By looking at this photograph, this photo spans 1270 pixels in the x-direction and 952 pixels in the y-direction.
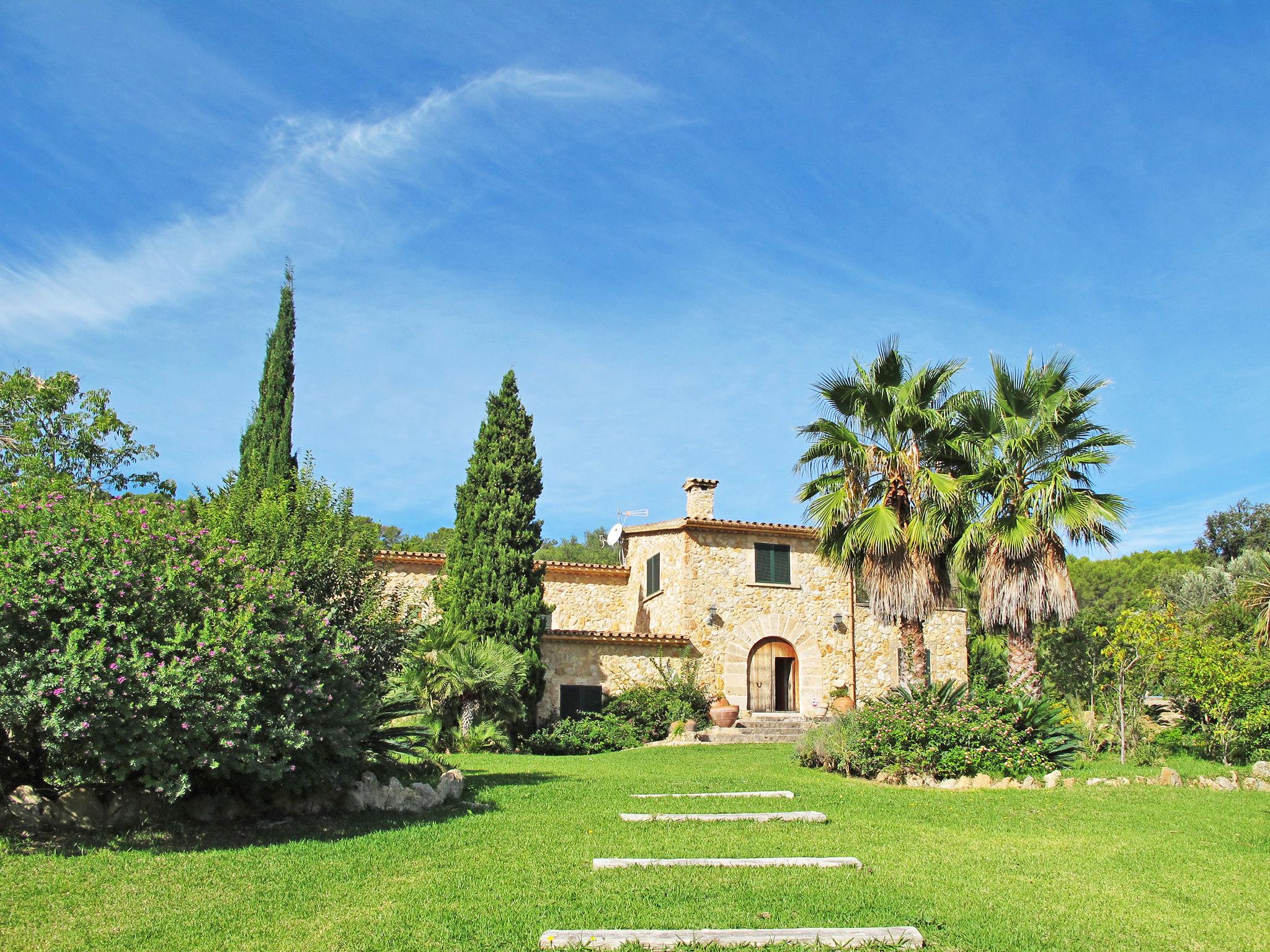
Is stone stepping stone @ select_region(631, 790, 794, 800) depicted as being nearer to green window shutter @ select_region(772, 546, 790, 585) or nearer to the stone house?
the stone house

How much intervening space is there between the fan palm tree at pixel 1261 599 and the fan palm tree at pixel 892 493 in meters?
5.74

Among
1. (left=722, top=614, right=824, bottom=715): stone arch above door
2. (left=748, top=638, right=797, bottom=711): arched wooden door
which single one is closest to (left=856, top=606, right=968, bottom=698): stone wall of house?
(left=722, top=614, right=824, bottom=715): stone arch above door

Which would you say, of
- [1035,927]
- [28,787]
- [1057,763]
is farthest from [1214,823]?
[28,787]

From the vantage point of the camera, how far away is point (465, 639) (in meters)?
19.8

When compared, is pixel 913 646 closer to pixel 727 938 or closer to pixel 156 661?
pixel 727 938

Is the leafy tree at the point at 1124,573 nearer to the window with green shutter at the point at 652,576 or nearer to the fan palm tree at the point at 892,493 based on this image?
the window with green shutter at the point at 652,576

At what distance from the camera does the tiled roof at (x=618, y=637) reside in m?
22.8

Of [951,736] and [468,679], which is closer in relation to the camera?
[951,736]

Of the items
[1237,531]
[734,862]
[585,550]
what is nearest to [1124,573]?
[1237,531]

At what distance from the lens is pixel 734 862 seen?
7.32m

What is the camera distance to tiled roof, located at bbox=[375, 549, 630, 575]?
2403 centimetres

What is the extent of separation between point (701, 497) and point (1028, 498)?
404 inches

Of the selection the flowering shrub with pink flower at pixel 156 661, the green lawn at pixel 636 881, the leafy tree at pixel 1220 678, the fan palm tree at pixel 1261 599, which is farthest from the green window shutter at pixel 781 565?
the flowering shrub with pink flower at pixel 156 661

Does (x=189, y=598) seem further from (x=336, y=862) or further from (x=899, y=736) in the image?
(x=899, y=736)
